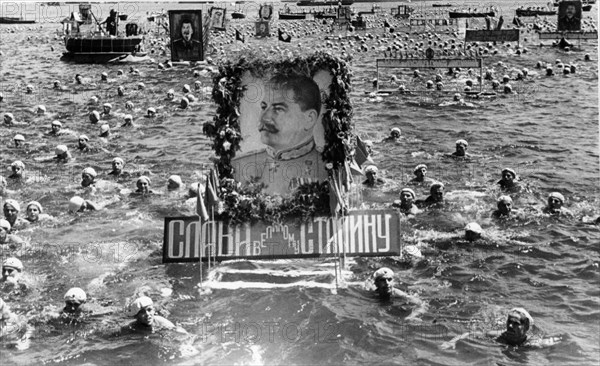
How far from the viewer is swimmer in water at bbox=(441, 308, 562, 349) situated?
40.4ft

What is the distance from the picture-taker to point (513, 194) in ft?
73.0

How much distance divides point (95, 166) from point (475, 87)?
27033mm

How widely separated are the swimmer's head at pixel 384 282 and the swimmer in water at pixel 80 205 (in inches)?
451

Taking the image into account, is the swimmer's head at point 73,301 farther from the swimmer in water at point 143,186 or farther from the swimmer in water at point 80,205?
the swimmer in water at point 143,186

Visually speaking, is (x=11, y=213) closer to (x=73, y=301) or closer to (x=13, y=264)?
(x=13, y=264)

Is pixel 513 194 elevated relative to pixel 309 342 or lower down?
elevated

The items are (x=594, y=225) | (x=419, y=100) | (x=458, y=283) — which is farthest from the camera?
(x=419, y=100)

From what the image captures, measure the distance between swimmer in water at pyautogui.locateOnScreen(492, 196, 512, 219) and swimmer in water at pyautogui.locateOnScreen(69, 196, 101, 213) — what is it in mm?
13200

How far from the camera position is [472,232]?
18000mm

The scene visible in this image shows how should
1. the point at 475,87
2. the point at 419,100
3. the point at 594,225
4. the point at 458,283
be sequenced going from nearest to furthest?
the point at 458,283 → the point at 594,225 → the point at 419,100 → the point at 475,87

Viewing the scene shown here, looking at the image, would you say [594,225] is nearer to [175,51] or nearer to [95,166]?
[95,166]

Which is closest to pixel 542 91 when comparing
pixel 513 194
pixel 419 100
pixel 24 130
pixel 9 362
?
pixel 419 100

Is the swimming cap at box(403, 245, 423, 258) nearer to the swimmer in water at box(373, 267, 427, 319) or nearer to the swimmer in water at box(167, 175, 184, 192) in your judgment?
the swimmer in water at box(373, 267, 427, 319)

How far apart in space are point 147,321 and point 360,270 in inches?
212
